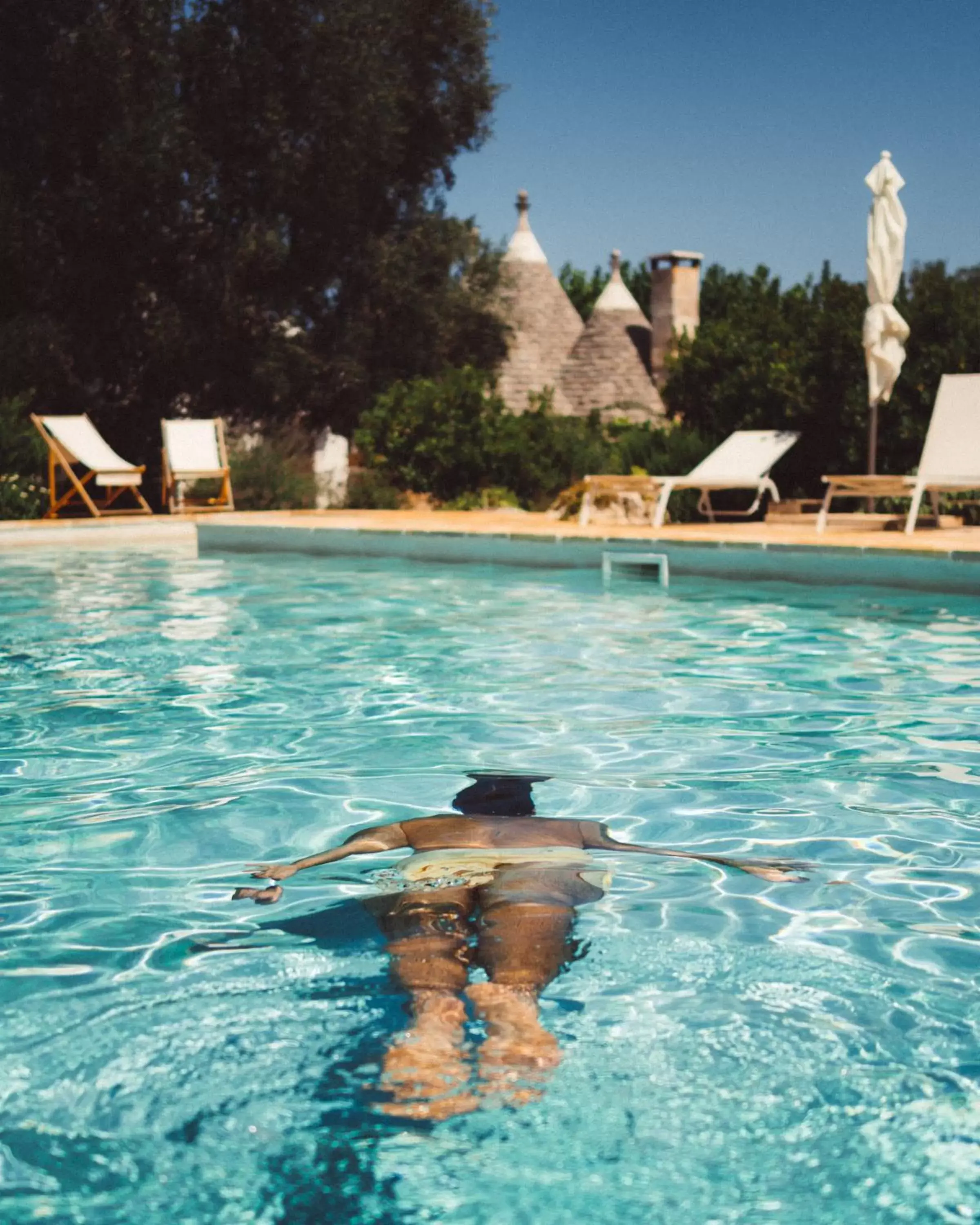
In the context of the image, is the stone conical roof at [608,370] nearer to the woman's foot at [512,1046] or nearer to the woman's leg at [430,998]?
the woman's leg at [430,998]

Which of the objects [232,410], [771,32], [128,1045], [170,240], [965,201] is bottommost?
[128,1045]

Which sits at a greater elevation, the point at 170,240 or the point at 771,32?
the point at 771,32

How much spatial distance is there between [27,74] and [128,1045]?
1670 cm

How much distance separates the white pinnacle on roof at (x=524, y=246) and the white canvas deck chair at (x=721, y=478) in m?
14.7

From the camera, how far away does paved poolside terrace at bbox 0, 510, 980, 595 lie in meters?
7.98

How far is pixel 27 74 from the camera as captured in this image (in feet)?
53.0

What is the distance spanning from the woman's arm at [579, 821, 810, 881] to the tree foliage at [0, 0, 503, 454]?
13515mm

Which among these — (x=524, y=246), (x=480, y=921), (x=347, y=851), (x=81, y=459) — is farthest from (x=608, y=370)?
(x=480, y=921)

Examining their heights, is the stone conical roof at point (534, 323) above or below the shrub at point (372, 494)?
above

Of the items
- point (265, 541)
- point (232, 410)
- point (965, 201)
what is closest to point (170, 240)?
point (232, 410)

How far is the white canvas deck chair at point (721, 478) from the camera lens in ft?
34.2

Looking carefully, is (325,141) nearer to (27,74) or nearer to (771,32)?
(27,74)

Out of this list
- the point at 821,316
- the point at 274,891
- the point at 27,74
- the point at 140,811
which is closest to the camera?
the point at 274,891

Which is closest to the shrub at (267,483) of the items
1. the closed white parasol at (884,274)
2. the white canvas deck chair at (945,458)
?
the closed white parasol at (884,274)
